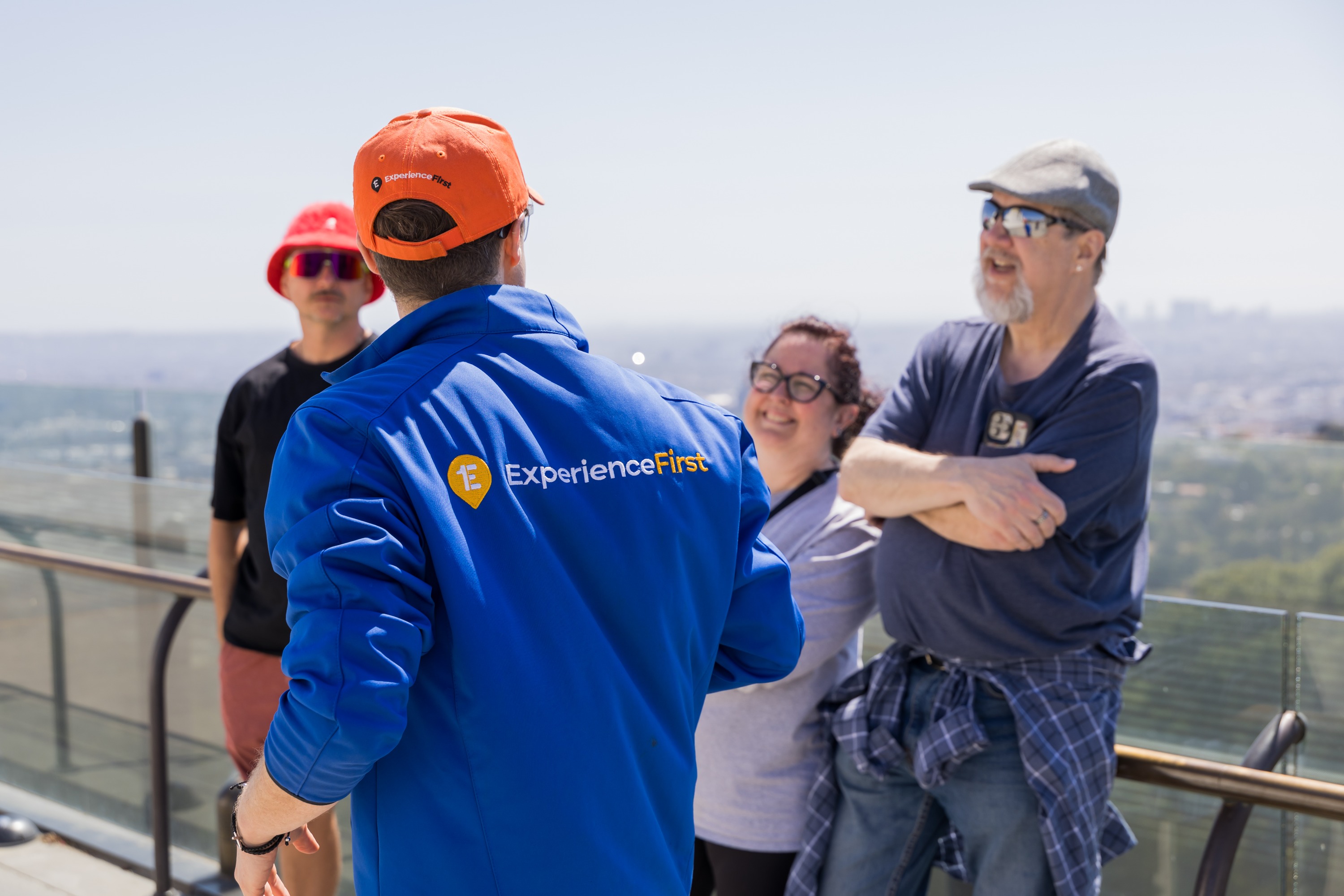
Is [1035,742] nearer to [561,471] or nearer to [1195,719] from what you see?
[1195,719]

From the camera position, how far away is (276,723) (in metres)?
1.18

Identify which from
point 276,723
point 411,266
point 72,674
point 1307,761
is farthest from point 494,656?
point 72,674

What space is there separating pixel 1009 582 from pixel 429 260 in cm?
119

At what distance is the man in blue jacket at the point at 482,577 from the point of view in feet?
3.78

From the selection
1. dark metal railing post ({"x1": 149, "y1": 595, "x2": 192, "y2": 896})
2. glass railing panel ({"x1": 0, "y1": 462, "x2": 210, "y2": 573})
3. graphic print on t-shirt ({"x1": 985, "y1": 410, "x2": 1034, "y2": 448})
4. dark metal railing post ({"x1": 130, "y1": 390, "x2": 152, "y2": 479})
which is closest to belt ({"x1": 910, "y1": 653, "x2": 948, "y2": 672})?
graphic print on t-shirt ({"x1": 985, "y1": 410, "x2": 1034, "y2": 448})

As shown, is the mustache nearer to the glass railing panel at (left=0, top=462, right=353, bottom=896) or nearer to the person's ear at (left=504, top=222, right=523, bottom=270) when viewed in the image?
the person's ear at (left=504, top=222, right=523, bottom=270)

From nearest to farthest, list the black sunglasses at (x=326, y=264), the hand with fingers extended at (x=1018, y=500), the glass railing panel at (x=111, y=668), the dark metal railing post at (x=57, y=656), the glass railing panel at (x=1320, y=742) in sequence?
1. the hand with fingers extended at (x=1018, y=500)
2. the glass railing panel at (x=1320, y=742)
3. the black sunglasses at (x=326, y=264)
4. the glass railing panel at (x=111, y=668)
5. the dark metal railing post at (x=57, y=656)

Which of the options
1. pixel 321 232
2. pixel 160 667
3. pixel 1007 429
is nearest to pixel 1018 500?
pixel 1007 429

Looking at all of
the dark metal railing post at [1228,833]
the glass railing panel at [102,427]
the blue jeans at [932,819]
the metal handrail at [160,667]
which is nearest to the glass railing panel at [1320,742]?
the dark metal railing post at [1228,833]

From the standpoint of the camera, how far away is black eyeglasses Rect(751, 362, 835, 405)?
247 centimetres

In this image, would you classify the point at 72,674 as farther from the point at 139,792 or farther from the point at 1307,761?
the point at 1307,761

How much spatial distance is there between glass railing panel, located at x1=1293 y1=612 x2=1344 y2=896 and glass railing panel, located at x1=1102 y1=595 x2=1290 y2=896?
31mm

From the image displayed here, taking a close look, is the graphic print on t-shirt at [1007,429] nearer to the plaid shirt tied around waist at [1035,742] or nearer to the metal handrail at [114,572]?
the plaid shirt tied around waist at [1035,742]

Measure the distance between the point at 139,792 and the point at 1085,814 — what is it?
12.2 feet
